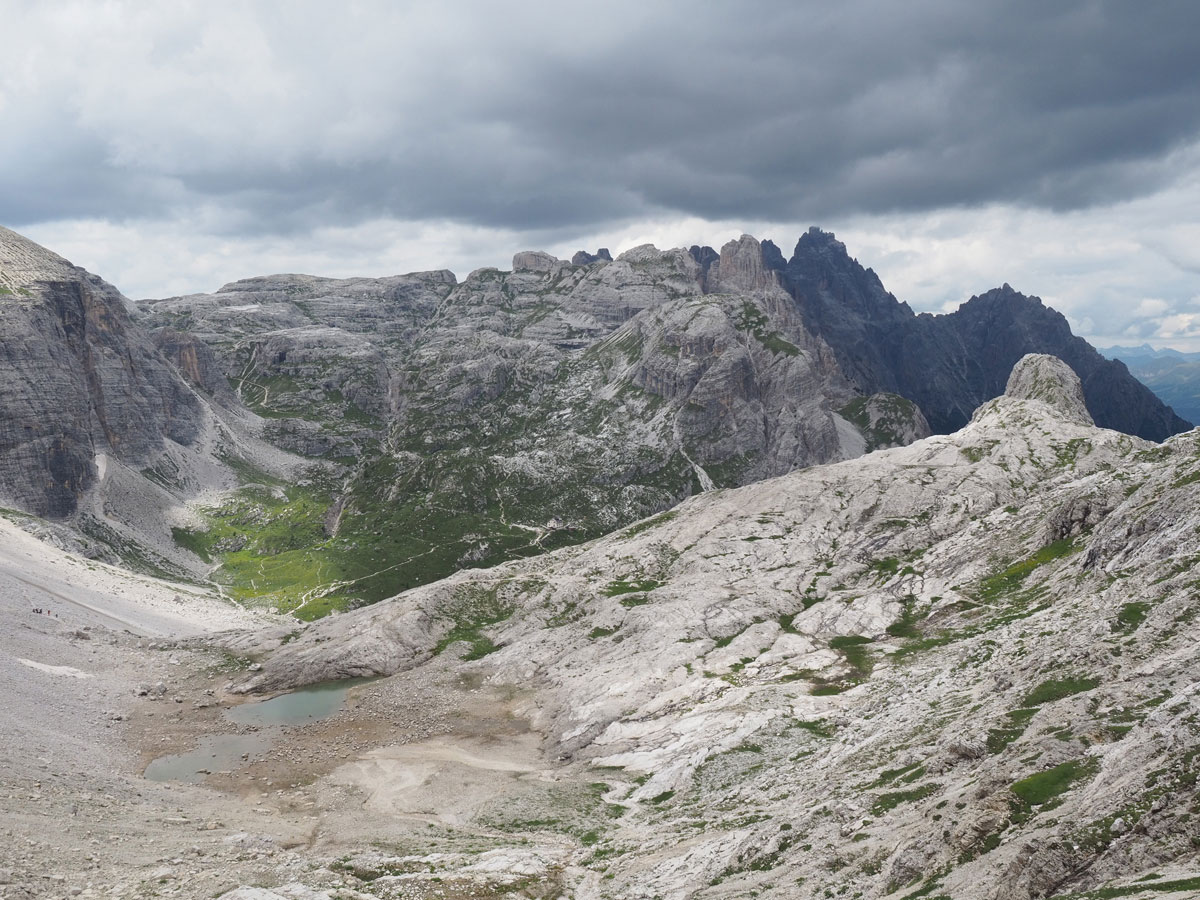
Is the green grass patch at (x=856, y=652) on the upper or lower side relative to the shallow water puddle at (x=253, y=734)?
upper

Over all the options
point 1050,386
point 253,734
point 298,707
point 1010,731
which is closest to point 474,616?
point 298,707

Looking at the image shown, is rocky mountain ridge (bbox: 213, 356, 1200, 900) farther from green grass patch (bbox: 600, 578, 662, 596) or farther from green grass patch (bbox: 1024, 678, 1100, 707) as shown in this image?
green grass patch (bbox: 600, 578, 662, 596)

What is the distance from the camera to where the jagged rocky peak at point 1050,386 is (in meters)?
166

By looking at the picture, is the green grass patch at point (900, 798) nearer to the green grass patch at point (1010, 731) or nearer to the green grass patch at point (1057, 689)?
the green grass patch at point (1010, 731)

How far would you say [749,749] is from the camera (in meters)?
68.2

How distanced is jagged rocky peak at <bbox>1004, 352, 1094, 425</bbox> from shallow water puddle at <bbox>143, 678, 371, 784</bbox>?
147 meters

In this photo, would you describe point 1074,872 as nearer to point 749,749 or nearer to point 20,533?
point 749,749

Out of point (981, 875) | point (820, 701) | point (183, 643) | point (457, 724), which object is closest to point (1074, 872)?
point (981, 875)

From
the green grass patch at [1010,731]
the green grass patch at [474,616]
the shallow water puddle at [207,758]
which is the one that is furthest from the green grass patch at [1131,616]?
the shallow water puddle at [207,758]

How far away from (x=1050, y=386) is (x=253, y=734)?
6791 inches

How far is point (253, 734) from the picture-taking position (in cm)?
9300

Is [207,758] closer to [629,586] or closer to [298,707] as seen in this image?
[298,707]

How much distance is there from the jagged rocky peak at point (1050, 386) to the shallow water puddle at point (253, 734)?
147 m

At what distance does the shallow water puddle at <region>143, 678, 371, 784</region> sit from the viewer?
8219 cm
